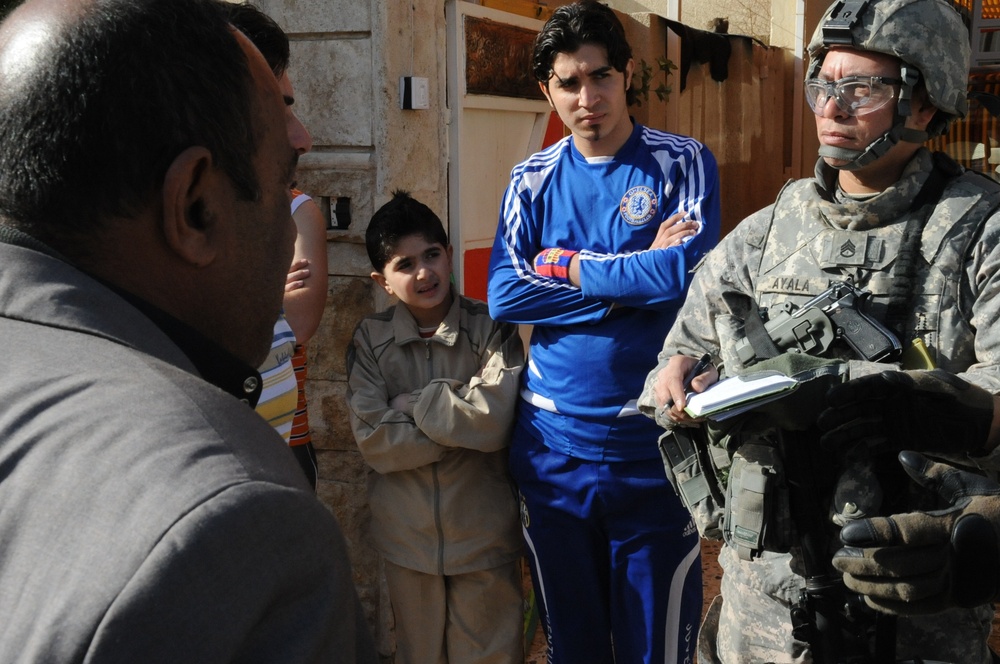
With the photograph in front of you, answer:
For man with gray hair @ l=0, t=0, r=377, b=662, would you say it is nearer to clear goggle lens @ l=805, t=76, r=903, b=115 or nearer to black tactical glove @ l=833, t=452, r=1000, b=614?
black tactical glove @ l=833, t=452, r=1000, b=614

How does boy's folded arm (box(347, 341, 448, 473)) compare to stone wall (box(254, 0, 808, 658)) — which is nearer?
boy's folded arm (box(347, 341, 448, 473))

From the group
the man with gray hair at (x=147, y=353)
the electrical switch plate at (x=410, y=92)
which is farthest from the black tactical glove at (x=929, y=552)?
the electrical switch plate at (x=410, y=92)

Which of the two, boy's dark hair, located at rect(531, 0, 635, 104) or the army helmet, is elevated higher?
boy's dark hair, located at rect(531, 0, 635, 104)

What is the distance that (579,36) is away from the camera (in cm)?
325

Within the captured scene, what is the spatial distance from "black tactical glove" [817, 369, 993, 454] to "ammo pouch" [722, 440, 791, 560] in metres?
0.17

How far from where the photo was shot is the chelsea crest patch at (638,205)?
313 centimetres

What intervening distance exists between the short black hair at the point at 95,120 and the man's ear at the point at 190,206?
1 centimetres

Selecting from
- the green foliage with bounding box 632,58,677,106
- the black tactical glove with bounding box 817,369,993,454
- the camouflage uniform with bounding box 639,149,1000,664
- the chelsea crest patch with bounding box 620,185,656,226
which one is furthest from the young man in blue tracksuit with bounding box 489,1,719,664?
the green foliage with bounding box 632,58,677,106

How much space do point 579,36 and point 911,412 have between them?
1.77 metres

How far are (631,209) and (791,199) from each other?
0.70 metres

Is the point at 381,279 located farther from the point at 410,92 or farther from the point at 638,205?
the point at 638,205

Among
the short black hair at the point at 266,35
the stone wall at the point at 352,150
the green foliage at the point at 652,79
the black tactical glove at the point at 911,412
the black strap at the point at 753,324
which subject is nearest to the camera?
the black tactical glove at the point at 911,412

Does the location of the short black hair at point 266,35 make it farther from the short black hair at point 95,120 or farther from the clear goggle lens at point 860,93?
the short black hair at point 95,120

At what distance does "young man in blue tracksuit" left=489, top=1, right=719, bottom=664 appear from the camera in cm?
305
